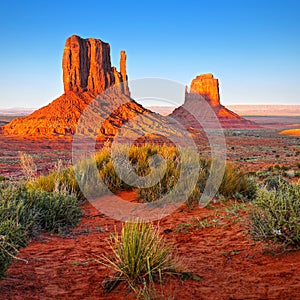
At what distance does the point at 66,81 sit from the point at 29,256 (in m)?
65.3

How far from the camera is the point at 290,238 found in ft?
13.5

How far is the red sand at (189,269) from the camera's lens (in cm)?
335

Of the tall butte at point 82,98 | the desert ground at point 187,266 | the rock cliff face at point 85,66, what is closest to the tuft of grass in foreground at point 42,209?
the desert ground at point 187,266

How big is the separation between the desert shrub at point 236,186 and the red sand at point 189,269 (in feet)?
7.16

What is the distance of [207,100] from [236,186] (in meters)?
112

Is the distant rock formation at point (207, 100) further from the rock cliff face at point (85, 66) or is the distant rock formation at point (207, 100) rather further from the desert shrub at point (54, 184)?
the desert shrub at point (54, 184)

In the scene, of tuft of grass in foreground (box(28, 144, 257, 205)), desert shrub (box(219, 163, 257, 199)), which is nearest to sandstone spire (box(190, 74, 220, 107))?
tuft of grass in foreground (box(28, 144, 257, 205))

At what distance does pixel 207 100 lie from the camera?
11744cm

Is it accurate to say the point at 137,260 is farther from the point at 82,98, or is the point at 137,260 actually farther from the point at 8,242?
the point at 82,98

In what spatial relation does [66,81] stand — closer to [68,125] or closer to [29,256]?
[68,125]

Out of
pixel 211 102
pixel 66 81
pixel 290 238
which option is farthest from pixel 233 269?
pixel 211 102

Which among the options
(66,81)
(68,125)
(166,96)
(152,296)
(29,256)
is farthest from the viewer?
(66,81)

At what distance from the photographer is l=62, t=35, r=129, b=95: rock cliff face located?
66438 millimetres

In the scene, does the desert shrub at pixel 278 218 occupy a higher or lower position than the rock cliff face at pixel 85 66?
lower
